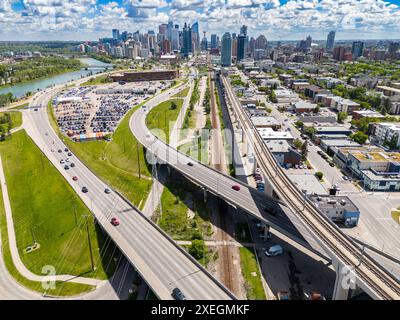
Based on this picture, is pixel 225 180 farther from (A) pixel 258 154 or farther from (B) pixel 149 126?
(B) pixel 149 126

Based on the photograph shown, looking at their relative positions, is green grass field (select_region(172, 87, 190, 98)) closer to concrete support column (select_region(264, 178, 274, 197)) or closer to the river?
the river

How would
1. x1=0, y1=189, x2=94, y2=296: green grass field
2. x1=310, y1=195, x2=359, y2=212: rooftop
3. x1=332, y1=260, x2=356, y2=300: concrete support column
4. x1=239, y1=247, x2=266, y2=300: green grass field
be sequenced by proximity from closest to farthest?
1. x1=332, y1=260, x2=356, y2=300: concrete support column
2. x1=239, y1=247, x2=266, y2=300: green grass field
3. x1=0, y1=189, x2=94, y2=296: green grass field
4. x1=310, y1=195, x2=359, y2=212: rooftop

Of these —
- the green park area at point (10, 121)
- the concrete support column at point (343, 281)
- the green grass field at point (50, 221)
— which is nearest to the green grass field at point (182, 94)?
the green park area at point (10, 121)

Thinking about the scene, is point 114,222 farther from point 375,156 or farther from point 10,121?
point 10,121

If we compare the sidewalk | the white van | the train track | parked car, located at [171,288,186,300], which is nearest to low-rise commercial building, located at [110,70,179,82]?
the sidewalk

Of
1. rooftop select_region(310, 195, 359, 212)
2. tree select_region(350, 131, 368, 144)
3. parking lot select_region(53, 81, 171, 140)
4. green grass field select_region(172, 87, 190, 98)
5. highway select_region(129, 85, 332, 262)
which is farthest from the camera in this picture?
green grass field select_region(172, 87, 190, 98)
